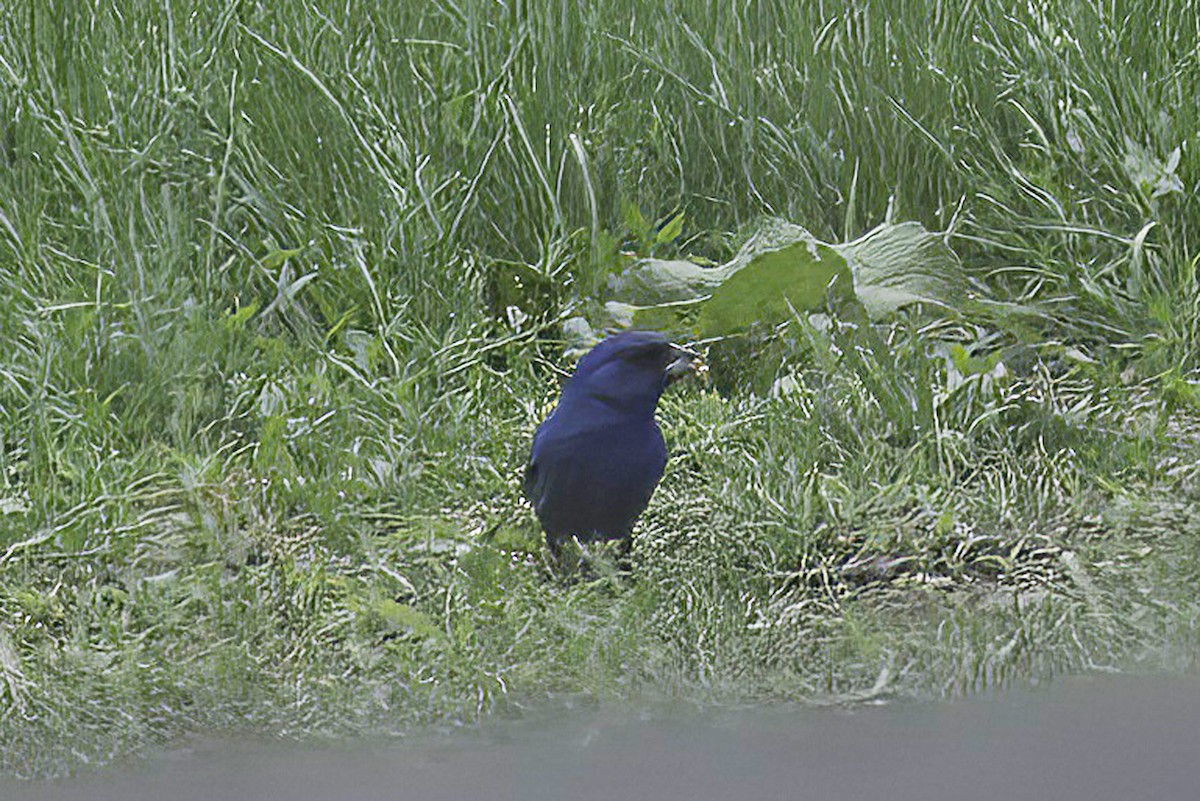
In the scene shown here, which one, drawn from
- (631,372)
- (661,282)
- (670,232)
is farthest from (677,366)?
(670,232)

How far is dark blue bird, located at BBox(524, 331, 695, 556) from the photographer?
8.75 feet

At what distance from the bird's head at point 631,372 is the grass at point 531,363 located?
29cm

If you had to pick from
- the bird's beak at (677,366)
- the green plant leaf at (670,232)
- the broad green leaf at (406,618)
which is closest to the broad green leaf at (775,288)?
the green plant leaf at (670,232)

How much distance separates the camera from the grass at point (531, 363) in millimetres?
2656

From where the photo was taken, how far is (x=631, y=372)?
2664 millimetres

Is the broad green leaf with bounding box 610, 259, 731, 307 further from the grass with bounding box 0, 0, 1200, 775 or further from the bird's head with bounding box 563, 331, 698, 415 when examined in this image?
the bird's head with bounding box 563, 331, 698, 415

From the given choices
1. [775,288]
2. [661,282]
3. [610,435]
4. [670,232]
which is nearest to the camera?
[610,435]

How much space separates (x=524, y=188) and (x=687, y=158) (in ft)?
Result: 1.22

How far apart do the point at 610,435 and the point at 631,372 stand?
99 millimetres

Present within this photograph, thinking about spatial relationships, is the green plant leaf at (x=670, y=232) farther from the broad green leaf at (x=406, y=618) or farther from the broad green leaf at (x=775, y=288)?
the broad green leaf at (x=406, y=618)

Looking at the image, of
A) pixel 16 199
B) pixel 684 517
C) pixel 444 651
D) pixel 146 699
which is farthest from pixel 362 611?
pixel 16 199

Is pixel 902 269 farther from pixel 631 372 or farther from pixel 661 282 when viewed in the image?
pixel 631 372

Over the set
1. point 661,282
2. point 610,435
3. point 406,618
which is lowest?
point 406,618

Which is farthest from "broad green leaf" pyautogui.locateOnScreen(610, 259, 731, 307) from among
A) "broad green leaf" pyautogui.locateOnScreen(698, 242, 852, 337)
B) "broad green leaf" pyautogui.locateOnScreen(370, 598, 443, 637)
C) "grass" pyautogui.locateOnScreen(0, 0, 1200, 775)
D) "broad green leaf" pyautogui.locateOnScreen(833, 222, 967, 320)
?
"broad green leaf" pyautogui.locateOnScreen(370, 598, 443, 637)
